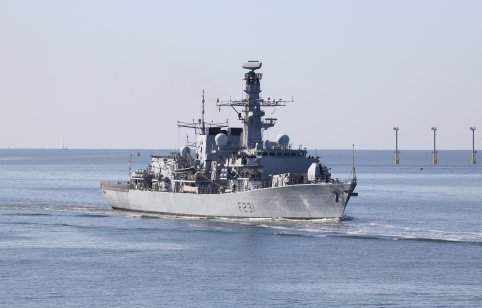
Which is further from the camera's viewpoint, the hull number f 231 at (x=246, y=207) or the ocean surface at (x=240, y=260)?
the hull number f 231 at (x=246, y=207)

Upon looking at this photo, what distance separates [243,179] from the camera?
88625 mm

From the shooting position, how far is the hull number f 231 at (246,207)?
86.6m

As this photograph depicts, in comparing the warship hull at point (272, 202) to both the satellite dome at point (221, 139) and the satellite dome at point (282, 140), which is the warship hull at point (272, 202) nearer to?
the satellite dome at point (221, 139)

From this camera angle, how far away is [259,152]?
89.4 m

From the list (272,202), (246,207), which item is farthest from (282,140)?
(272,202)

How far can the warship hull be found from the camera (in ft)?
270

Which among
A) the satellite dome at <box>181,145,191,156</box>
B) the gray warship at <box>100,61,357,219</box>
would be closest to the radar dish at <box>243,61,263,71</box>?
the gray warship at <box>100,61,357,219</box>

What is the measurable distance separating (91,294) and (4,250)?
19756 mm

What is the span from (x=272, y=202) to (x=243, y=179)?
4.93 meters

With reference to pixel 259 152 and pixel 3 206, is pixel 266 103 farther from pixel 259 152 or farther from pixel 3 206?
pixel 3 206

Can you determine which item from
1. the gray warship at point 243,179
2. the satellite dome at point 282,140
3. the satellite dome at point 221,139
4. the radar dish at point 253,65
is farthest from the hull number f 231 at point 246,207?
the radar dish at point 253,65

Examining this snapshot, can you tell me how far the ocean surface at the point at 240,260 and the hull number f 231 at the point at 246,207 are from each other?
1.08 metres

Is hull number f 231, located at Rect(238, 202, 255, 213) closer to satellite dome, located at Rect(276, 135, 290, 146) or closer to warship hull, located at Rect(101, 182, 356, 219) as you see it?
warship hull, located at Rect(101, 182, 356, 219)

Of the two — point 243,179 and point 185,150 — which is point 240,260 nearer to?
point 243,179
